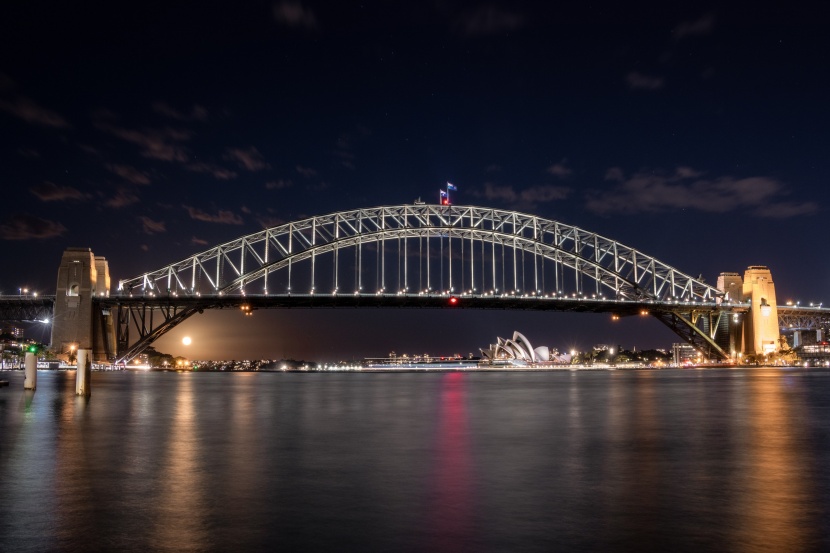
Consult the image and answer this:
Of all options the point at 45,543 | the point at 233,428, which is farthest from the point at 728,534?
the point at 233,428

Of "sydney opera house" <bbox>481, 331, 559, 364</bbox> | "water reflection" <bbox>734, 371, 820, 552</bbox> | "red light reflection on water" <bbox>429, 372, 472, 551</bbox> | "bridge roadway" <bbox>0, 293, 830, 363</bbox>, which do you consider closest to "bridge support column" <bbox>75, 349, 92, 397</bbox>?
"red light reflection on water" <bbox>429, 372, 472, 551</bbox>

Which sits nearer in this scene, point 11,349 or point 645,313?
point 645,313

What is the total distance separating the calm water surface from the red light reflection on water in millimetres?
29

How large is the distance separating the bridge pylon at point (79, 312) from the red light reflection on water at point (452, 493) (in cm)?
6501

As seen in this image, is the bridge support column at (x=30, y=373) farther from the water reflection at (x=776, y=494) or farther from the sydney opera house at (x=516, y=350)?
the sydney opera house at (x=516, y=350)

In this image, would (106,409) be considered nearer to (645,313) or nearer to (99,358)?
(99,358)

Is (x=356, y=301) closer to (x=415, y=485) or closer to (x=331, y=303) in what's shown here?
(x=331, y=303)

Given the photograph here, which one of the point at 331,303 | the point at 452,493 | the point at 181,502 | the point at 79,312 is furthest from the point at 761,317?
the point at 181,502

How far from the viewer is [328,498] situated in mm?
7020

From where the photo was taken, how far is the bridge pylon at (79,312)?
230 feet

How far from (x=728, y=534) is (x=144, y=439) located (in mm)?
9483

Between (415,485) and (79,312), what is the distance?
70001mm

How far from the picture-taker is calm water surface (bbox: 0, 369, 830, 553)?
18.2 feet

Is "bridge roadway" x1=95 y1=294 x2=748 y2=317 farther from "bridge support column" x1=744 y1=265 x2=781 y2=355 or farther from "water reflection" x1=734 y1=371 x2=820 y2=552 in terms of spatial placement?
"water reflection" x1=734 y1=371 x2=820 y2=552
